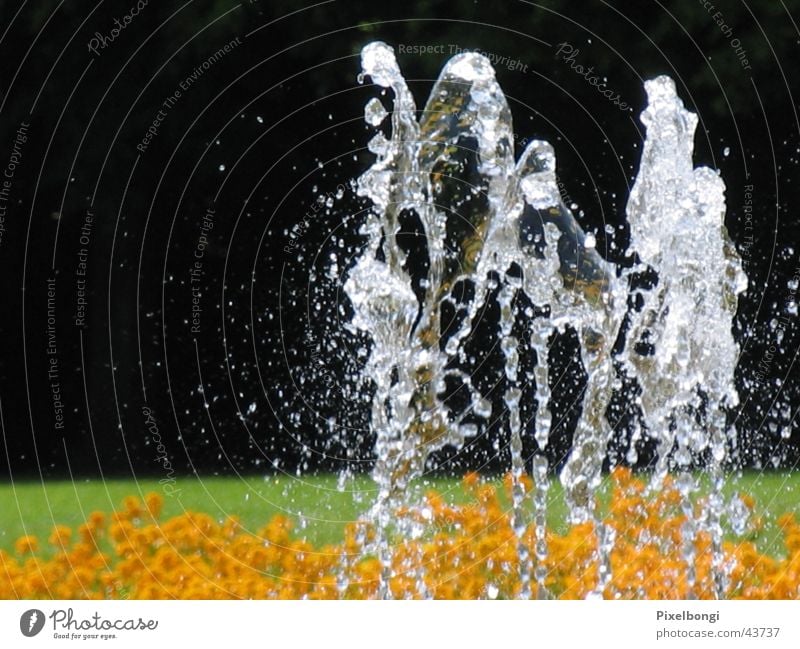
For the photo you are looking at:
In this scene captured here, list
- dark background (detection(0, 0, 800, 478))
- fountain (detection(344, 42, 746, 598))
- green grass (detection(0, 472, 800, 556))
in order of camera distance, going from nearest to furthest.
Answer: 1. fountain (detection(344, 42, 746, 598))
2. green grass (detection(0, 472, 800, 556))
3. dark background (detection(0, 0, 800, 478))

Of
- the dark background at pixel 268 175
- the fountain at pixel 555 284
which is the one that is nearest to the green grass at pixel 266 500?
the dark background at pixel 268 175

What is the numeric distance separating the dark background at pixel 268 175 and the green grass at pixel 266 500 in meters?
0.31

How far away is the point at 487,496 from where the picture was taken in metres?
5.05

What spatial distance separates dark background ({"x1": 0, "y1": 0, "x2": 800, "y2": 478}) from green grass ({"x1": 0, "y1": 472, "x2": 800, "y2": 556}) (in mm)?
309

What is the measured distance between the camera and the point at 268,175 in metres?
8.58

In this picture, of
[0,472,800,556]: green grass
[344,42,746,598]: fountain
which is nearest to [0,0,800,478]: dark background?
[0,472,800,556]: green grass

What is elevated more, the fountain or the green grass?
the fountain

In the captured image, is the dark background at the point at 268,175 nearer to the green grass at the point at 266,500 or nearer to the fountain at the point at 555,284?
the green grass at the point at 266,500

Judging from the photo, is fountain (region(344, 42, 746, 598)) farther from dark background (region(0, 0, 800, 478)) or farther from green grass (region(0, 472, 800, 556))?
dark background (region(0, 0, 800, 478))

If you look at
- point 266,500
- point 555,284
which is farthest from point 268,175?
point 555,284

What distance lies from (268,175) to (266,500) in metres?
2.41

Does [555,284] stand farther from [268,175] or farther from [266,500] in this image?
[268,175]

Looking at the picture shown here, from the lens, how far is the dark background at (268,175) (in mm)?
7980

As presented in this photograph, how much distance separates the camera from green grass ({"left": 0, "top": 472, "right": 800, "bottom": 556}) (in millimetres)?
6156
